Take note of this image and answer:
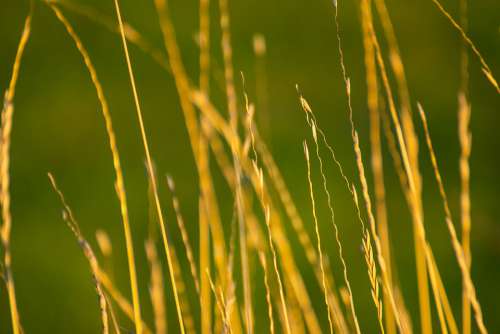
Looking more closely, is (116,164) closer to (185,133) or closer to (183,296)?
(183,296)

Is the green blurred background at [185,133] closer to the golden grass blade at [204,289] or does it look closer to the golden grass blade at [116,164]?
the golden grass blade at [204,289]

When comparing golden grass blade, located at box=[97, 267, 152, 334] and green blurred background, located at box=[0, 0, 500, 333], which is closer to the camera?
golden grass blade, located at box=[97, 267, 152, 334]

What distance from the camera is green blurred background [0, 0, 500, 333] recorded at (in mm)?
2277

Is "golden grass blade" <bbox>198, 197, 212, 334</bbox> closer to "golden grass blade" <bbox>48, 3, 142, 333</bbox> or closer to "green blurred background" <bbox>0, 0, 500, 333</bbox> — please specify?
"golden grass blade" <bbox>48, 3, 142, 333</bbox>

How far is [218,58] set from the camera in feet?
9.79

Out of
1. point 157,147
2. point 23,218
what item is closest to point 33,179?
point 23,218

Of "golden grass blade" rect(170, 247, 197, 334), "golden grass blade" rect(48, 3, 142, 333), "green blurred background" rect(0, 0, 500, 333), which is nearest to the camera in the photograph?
"golden grass blade" rect(48, 3, 142, 333)

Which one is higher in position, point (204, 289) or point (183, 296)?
point (204, 289)

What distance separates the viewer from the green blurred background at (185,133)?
7.47 ft

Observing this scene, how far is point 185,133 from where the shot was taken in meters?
2.81

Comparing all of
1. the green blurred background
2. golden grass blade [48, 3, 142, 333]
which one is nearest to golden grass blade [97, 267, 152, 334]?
golden grass blade [48, 3, 142, 333]

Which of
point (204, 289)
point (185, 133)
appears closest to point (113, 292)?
point (204, 289)

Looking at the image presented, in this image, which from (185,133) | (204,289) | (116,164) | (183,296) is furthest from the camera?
(185,133)

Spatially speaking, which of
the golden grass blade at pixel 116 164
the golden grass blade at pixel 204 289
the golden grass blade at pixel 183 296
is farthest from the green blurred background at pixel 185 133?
the golden grass blade at pixel 116 164
